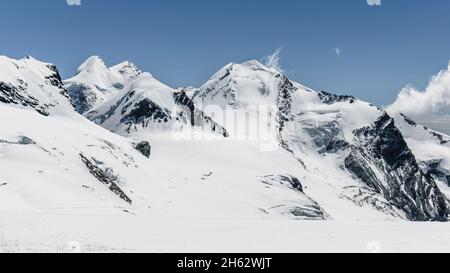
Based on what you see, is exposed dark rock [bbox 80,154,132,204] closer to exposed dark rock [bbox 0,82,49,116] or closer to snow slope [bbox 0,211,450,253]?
snow slope [bbox 0,211,450,253]

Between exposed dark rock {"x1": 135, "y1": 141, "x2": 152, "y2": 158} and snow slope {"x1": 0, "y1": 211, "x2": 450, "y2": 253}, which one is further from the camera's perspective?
exposed dark rock {"x1": 135, "y1": 141, "x2": 152, "y2": 158}

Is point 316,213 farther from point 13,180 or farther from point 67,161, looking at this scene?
point 13,180

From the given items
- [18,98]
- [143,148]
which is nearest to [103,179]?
[143,148]

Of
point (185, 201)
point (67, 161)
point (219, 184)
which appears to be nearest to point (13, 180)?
point (67, 161)

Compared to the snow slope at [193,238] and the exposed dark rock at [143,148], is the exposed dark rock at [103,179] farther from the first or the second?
the snow slope at [193,238]

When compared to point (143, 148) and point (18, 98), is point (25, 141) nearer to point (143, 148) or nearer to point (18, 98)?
point (143, 148)

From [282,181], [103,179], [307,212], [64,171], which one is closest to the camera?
[64,171]

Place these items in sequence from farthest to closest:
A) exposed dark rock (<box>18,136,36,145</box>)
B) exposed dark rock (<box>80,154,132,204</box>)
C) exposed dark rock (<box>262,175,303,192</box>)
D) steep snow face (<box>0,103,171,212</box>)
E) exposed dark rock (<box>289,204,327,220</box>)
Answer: exposed dark rock (<box>262,175,303,192</box>), exposed dark rock (<box>289,204,327,220</box>), exposed dark rock (<box>80,154,132,204</box>), exposed dark rock (<box>18,136,36,145</box>), steep snow face (<box>0,103,171,212</box>)

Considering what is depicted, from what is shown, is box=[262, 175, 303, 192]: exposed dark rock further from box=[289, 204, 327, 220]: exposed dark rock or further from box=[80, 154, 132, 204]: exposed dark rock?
box=[80, 154, 132, 204]: exposed dark rock

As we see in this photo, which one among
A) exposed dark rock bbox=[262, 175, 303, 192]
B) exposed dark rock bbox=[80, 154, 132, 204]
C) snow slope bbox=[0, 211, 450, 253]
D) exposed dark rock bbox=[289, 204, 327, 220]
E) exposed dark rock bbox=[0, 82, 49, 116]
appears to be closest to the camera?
snow slope bbox=[0, 211, 450, 253]

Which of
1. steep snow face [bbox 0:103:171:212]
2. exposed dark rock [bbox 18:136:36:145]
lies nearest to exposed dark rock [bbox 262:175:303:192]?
steep snow face [bbox 0:103:171:212]

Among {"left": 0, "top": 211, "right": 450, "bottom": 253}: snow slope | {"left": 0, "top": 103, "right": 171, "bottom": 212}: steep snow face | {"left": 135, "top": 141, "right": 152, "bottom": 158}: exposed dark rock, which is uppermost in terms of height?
{"left": 135, "top": 141, "right": 152, "bottom": 158}: exposed dark rock

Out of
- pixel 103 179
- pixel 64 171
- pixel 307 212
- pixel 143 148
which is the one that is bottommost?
pixel 64 171

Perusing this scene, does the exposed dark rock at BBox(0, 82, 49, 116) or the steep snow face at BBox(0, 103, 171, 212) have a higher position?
the exposed dark rock at BBox(0, 82, 49, 116)
